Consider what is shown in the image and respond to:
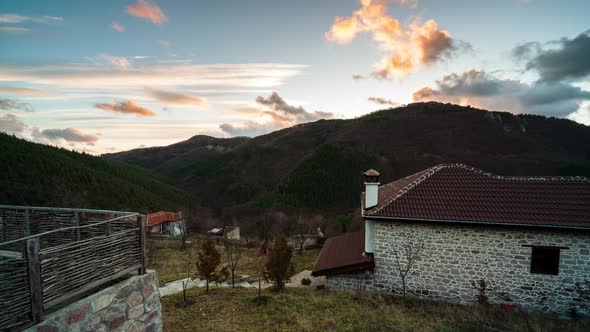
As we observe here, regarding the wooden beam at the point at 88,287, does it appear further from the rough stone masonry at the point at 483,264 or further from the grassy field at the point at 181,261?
the grassy field at the point at 181,261

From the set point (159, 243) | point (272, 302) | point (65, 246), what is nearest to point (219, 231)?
point (159, 243)

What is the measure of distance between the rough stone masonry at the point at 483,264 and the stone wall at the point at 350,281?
5 centimetres

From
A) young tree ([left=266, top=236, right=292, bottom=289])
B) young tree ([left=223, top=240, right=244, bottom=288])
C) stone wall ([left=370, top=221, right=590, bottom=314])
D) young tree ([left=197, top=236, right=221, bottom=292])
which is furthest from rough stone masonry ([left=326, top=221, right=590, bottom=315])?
young tree ([left=197, top=236, right=221, bottom=292])

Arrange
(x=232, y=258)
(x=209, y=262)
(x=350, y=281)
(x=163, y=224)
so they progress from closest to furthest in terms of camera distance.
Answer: (x=209, y=262) < (x=350, y=281) < (x=232, y=258) < (x=163, y=224)

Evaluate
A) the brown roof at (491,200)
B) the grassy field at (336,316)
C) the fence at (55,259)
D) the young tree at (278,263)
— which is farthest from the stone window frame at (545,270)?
the fence at (55,259)

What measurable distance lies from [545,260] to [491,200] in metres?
2.53

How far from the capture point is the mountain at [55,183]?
34366 mm

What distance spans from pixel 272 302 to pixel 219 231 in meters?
35.3

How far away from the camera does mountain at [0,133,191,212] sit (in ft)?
113

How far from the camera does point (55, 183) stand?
4019 centimetres

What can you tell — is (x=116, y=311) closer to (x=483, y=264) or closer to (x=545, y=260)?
(x=483, y=264)

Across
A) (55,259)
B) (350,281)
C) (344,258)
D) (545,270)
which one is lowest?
(350,281)

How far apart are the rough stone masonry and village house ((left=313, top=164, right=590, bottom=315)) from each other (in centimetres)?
3

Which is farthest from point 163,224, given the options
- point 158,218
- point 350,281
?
point 350,281
